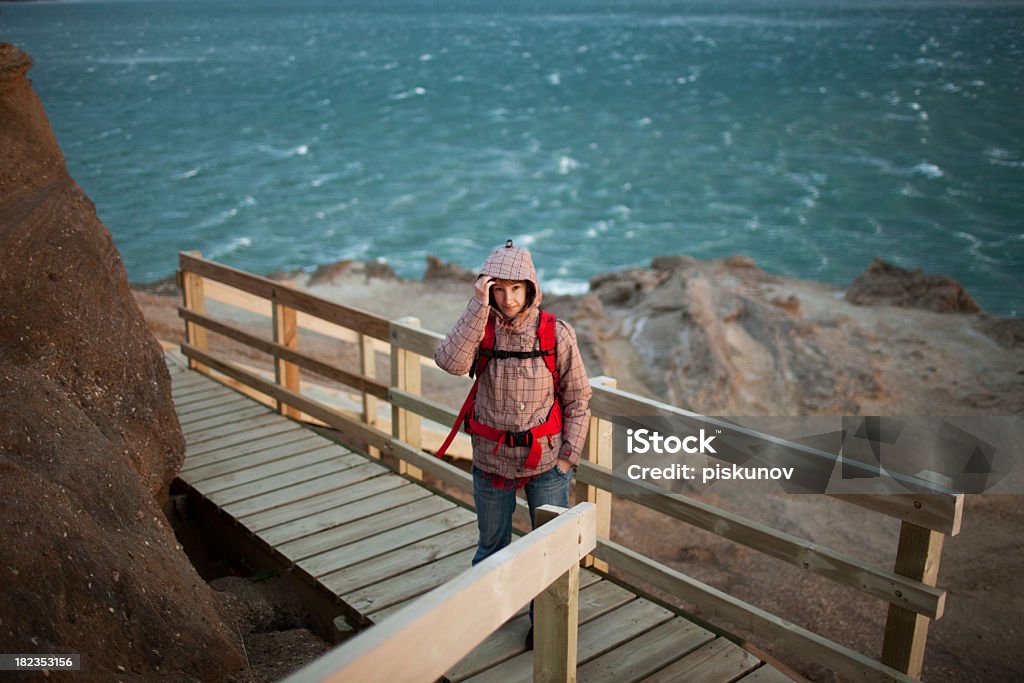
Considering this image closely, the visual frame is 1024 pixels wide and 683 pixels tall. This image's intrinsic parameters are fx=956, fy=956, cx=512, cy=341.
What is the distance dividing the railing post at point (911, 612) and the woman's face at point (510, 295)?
172cm

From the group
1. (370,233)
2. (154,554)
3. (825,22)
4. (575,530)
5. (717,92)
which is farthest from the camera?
(825,22)

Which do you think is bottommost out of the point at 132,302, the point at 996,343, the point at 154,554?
the point at 996,343

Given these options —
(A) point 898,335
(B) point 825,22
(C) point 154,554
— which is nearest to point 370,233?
(A) point 898,335

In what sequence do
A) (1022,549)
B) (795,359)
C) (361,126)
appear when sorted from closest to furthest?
(1022,549) → (795,359) → (361,126)

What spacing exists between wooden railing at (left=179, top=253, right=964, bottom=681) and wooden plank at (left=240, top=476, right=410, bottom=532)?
20cm

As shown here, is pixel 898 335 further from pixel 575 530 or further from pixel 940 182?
pixel 940 182

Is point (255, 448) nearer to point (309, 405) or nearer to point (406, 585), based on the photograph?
point (309, 405)

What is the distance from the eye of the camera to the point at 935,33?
95.8 meters

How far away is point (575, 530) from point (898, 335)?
1305 cm

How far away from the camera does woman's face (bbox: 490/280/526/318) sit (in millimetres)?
3836

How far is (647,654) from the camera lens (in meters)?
4.30

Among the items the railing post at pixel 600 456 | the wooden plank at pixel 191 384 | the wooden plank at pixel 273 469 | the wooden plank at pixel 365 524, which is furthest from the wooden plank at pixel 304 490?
the wooden plank at pixel 191 384

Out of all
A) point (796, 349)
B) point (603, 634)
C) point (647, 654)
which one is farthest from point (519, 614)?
point (796, 349)

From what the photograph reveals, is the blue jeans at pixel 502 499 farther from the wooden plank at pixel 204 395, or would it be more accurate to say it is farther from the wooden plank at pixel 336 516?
the wooden plank at pixel 204 395
